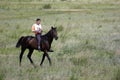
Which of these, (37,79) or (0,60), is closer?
(37,79)

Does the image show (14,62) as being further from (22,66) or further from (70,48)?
(70,48)

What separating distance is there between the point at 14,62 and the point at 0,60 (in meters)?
0.83

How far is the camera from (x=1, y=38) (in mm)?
26609

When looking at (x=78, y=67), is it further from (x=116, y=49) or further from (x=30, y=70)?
(x=116, y=49)

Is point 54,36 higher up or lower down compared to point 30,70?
higher up

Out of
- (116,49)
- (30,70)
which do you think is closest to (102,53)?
(116,49)

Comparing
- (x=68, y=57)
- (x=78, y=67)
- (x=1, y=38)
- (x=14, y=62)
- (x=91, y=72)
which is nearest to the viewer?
(x=91, y=72)

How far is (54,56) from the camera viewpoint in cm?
1864

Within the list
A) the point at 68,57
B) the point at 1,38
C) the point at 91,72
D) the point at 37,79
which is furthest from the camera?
the point at 1,38

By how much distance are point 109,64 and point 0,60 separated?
5.19m

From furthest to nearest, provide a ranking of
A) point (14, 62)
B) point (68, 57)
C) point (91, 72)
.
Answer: point (68, 57) → point (14, 62) → point (91, 72)

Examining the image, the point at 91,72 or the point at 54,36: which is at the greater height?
the point at 54,36

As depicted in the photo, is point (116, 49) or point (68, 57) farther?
point (116, 49)

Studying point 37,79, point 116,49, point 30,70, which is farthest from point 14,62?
point 116,49
